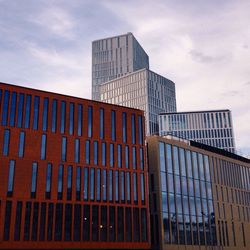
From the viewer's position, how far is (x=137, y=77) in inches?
7057

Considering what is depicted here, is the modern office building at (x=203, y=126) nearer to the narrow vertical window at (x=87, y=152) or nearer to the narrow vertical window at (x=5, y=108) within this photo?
the narrow vertical window at (x=87, y=152)

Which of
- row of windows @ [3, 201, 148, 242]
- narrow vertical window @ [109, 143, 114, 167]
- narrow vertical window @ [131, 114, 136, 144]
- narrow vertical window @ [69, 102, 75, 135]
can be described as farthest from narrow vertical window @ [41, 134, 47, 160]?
narrow vertical window @ [131, 114, 136, 144]

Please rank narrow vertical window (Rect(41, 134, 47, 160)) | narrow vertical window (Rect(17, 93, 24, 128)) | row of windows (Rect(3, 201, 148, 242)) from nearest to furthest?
row of windows (Rect(3, 201, 148, 242))
narrow vertical window (Rect(17, 93, 24, 128))
narrow vertical window (Rect(41, 134, 47, 160))

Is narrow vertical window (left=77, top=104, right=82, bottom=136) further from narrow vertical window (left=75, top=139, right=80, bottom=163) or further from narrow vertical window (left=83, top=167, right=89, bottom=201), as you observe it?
narrow vertical window (left=83, top=167, right=89, bottom=201)

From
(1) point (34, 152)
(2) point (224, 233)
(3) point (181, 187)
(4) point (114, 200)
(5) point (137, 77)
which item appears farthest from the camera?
(5) point (137, 77)

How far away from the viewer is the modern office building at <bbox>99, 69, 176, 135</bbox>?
17561 cm

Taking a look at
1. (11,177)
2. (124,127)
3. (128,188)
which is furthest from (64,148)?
(128,188)

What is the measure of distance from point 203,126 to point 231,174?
6962cm

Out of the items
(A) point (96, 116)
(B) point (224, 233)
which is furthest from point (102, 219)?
(B) point (224, 233)

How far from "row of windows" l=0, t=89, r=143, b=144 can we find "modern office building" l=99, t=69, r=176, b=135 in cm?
9737

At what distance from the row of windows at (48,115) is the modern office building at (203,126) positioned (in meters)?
93.7

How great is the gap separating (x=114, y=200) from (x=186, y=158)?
23876 mm

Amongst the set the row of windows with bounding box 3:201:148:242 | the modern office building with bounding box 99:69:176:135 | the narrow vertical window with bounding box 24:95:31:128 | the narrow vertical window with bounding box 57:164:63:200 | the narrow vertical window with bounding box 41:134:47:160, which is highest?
the modern office building with bounding box 99:69:176:135

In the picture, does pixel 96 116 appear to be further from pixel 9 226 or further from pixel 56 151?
pixel 9 226
